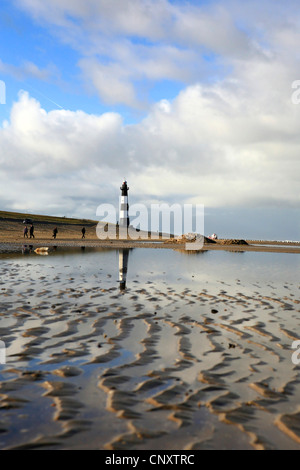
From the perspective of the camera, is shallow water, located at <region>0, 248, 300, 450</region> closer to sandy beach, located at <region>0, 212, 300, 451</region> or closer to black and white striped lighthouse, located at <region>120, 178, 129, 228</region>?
sandy beach, located at <region>0, 212, 300, 451</region>

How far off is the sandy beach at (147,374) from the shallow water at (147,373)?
20 millimetres

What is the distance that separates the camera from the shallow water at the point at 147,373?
4551 mm

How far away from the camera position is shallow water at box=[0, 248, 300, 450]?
4551 millimetres

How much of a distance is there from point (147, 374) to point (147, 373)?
43 millimetres

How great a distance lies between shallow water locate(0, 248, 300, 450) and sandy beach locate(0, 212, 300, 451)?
0.02m

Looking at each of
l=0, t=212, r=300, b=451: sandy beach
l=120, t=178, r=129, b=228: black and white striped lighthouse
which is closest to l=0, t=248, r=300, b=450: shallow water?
l=0, t=212, r=300, b=451: sandy beach

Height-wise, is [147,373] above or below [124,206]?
below

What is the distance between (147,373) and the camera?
21.4 ft

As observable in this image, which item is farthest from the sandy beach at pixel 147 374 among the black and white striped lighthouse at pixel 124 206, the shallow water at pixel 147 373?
the black and white striped lighthouse at pixel 124 206

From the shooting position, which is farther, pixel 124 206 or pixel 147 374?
pixel 124 206

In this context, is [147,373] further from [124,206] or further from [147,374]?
[124,206]

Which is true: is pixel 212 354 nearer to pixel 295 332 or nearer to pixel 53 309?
pixel 295 332

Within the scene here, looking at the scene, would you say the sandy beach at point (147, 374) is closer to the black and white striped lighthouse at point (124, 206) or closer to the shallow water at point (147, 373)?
the shallow water at point (147, 373)

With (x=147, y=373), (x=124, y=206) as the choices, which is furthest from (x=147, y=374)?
(x=124, y=206)
